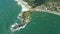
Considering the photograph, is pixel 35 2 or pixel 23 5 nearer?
pixel 23 5

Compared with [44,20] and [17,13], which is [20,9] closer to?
[17,13]

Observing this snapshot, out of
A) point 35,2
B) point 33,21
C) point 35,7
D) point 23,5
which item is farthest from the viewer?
point 35,2

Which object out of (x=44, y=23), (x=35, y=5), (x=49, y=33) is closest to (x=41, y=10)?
(x=35, y=5)

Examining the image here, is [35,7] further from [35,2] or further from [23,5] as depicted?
[23,5]

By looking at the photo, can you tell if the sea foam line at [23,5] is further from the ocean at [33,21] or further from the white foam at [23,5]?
the ocean at [33,21]

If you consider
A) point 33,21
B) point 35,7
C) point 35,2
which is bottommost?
point 33,21

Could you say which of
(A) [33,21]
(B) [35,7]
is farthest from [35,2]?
(A) [33,21]

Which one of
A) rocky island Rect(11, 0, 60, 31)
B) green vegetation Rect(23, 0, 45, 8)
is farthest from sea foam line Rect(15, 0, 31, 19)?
green vegetation Rect(23, 0, 45, 8)

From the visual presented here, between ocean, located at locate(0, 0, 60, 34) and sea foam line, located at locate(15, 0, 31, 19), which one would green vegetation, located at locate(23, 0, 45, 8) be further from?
ocean, located at locate(0, 0, 60, 34)

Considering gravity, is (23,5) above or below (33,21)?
above
